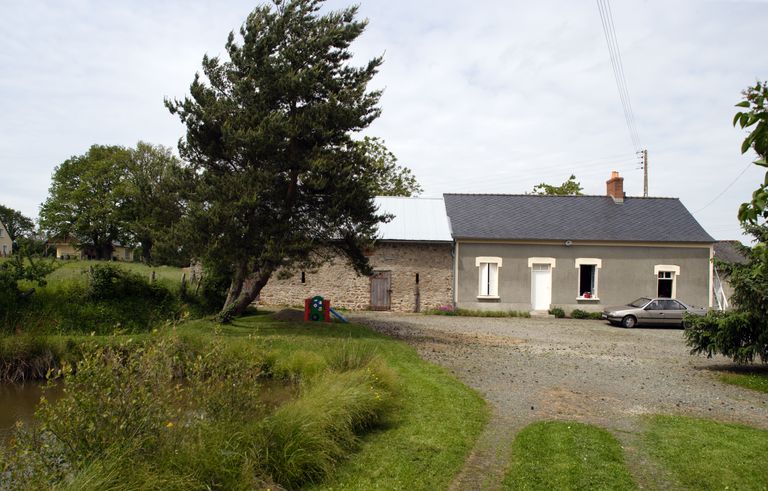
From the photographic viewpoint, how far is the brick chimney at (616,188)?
2778 cm

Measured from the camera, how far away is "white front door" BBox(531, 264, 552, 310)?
24594 mm

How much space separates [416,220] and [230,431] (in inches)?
834

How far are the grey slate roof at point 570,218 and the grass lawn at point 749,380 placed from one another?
13.5 m

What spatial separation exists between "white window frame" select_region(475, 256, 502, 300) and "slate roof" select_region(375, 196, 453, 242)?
5.73 ft

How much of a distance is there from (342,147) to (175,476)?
1201cm

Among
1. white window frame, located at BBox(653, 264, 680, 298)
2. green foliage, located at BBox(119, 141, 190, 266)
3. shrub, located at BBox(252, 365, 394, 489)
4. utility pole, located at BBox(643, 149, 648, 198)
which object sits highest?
utility pole, located at BBox(643, 149, 648, 198)

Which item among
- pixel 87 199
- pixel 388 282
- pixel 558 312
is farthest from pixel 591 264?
pixel 87 199

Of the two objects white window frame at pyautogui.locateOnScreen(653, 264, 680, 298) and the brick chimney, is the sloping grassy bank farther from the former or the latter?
the brick chimney

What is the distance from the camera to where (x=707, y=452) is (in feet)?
20.2

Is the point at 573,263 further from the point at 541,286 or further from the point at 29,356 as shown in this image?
the point at 29,356

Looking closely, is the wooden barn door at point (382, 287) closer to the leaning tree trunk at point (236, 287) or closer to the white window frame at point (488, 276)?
the white window frame at point (488, 276)

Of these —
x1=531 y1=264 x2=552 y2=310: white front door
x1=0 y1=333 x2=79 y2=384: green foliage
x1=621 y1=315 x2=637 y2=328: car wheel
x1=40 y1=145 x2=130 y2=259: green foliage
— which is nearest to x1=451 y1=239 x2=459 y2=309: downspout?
x1=531 y1=264 x2=552 y2=310: white front door

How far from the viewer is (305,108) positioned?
1452 centimetres

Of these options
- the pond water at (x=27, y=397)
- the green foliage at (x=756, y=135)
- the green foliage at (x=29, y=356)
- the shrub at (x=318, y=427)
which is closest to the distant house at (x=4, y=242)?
the green foliage at (x=29, y=356)
